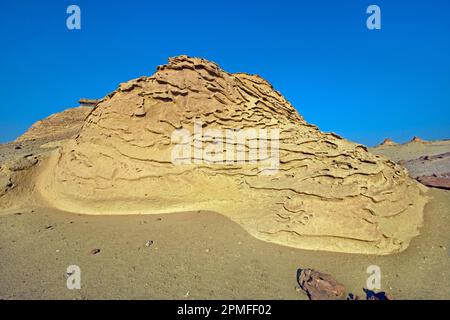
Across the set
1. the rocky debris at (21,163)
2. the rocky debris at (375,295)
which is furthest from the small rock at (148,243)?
the rocky debris at (21,163)

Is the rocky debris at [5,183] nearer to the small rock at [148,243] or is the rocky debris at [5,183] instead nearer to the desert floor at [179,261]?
the desert floor at [179,261]

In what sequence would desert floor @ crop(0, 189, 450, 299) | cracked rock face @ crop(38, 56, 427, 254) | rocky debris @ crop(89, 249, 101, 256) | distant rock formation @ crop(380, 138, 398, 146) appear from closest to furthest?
desert floor @ crop(0, 189, 450, 299)
rocky debris @ crop(89, 249, 101, 256)
cracked rock face @ crop(38, 56, 427, 254)
distant rock formation @ crop(380, 138, 398, 146)

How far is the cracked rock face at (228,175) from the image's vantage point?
521 cm

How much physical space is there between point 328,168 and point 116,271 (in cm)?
419

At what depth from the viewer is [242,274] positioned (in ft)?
13.6

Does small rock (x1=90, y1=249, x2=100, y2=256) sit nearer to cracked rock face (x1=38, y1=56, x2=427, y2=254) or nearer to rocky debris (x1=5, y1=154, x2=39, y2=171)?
cracked rock face (x1=38, y1=56, x2=427, y2=254)

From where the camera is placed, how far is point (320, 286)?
3762 millimetres

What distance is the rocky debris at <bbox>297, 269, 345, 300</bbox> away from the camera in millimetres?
3654

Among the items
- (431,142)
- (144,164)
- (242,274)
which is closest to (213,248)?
(242,274)

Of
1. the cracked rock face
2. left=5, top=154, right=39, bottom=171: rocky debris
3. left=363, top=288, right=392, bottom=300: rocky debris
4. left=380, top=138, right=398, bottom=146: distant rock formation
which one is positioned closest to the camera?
left=363, top=288, right=392, bottom=300: rocky debris

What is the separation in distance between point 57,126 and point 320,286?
17188mm

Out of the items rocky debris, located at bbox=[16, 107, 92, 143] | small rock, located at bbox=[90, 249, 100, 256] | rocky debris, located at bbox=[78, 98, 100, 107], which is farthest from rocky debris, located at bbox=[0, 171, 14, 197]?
rocky debris, located at bbox=[78, 98, 100, 107]

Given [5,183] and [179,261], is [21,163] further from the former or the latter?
[179,261]

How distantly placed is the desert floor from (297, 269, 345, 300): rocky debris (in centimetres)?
13
